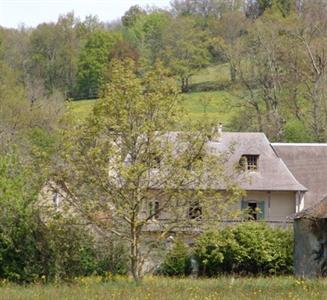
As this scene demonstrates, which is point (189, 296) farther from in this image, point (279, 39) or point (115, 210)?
point (279, 39)

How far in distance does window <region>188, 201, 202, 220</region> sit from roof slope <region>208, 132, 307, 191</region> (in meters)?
15.5

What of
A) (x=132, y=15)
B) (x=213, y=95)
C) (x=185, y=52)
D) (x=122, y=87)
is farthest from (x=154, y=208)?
(x=132, y=15)

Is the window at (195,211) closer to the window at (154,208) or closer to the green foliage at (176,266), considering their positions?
the window at (154,208)

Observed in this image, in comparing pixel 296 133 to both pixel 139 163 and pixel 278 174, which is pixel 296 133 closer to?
pixel 278 174

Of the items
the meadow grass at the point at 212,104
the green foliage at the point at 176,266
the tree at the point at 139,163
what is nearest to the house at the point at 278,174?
the green foliage at the point at 176,266

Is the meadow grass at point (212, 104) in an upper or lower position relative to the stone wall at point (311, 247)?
upper

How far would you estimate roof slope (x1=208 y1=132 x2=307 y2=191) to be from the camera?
4531 cm

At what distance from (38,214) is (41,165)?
2.83m

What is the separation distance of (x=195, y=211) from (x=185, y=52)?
2362 inches

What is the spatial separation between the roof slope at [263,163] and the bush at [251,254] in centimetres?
797

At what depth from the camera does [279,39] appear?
69.6 m

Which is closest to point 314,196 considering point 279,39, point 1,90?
point 279,39

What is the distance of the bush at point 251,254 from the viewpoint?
36062 millimetres

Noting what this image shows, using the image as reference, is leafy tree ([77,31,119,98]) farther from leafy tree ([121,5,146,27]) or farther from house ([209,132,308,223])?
house ([209,132,308,223])
